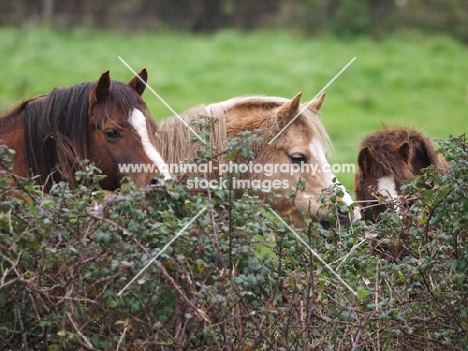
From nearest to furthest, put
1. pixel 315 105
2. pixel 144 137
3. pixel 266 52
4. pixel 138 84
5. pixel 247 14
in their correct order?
pixel 144 137, pixel 138 84, pixel 315 105, pixel 266 52, pixel 247 14

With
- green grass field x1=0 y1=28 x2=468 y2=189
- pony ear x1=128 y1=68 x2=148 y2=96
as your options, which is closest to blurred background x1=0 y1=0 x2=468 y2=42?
green grass field x1=0 y1=28 x2=468 y2=189

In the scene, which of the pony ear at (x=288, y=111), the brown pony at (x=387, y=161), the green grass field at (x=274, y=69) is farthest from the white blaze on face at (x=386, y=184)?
the green grass field at (x=274, y=69)

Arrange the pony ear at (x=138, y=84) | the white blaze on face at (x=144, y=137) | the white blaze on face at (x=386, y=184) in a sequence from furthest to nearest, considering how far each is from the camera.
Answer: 1. the white blaze on face at (x=386, y=184)
2. the pony ear at (x=138, y=84)
3. the white blaze on face at (x=144, y=137)

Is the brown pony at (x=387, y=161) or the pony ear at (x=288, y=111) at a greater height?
the pony ear at (x=288, y=111)

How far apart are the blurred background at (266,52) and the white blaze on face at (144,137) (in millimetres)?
8441

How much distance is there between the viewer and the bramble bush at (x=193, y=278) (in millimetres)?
3994

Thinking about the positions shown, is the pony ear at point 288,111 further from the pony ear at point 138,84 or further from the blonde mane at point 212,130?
the pony ear at point 138,84

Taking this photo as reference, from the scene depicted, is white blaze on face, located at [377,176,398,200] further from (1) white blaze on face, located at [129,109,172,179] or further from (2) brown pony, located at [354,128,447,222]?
(1) white blaze on face, located at [129,109,172,179]

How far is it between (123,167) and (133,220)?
1482 millimetres

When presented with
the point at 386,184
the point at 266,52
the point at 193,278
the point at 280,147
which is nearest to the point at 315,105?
the point at 280,147

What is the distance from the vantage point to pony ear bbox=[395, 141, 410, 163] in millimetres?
6695

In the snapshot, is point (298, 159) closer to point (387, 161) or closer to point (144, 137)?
point (387, 161)

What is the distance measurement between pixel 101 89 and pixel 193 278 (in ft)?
6.40

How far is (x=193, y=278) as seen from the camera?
409cm
